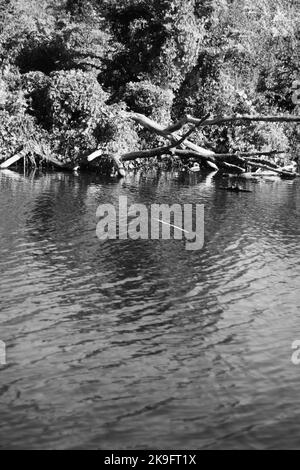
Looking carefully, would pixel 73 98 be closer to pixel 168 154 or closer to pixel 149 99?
pixel 149 99

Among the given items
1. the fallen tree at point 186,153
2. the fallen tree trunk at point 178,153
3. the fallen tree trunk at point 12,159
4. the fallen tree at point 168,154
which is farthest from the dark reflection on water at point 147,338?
the fallen tree trunk at point 12,159

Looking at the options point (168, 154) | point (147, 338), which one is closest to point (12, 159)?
point (168, 154)

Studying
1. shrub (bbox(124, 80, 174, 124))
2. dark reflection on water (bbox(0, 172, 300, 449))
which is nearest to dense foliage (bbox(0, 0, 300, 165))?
shrub (bbox(124, 80, 174, 124))

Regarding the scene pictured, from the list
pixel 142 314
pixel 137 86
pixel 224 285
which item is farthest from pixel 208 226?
pixel 137 86

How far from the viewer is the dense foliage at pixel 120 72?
53.9m

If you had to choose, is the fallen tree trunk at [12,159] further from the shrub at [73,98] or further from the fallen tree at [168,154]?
the shrub at [73,98]

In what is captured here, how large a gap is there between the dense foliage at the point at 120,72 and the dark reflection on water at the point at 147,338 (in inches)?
946

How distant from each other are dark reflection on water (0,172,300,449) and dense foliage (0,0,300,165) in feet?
78.8

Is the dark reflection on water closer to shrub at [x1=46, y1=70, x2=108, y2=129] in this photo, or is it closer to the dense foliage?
the dense foliage

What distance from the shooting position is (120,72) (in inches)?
2499

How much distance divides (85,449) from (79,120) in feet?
149

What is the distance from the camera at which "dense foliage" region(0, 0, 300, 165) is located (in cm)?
5394

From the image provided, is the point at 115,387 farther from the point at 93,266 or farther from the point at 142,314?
the point at 93,266

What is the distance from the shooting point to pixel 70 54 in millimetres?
63812
